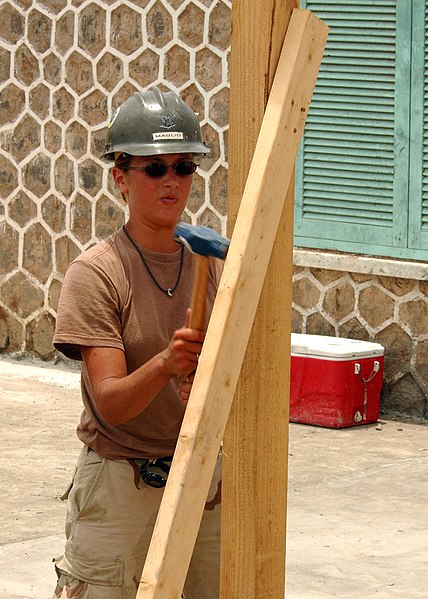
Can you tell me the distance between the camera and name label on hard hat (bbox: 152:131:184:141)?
3279 millimetres

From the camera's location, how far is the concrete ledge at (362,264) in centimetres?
777

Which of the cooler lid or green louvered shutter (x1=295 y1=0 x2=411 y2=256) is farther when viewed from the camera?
green louvered shutter (x1=295 y1=0 x2=411 y2=256)

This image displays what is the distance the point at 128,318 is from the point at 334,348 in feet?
14.4

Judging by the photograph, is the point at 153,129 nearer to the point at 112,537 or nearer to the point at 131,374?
the point at 131,374

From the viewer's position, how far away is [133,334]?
3.29m

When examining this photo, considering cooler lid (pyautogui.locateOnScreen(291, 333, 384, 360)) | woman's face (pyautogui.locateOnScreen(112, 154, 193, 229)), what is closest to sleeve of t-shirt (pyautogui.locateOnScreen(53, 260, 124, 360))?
woman's face (pyautogui.locateOnScreen(112, 154, 193, 229))

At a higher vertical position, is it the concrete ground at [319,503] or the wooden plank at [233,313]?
the wooden plank at [233,313]

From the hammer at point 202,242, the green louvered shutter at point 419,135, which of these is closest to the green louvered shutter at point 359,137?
the green louvered shutter at point 419,135

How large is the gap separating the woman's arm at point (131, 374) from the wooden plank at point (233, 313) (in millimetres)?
433

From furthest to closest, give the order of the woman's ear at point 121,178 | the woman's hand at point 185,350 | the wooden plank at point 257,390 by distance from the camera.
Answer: the woman's ear at point 121,178
the woman's hand at point 185,350
the wooden plank at point 257,390

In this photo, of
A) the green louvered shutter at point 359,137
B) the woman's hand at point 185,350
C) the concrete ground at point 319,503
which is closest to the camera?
the woman's hand at point 185,350

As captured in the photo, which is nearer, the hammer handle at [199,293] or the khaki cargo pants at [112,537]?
the hammer handle at [199,293]

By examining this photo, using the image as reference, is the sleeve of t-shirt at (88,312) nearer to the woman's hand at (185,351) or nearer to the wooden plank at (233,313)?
the woman's hand at (185,351)

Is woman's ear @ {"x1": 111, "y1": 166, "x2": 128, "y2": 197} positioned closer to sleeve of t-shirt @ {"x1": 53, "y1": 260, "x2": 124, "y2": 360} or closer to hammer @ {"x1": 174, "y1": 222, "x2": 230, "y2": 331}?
sleeve of t-shirt @ {"x1": 53, "y1": 260, "x2": 124, "y2": 360}
